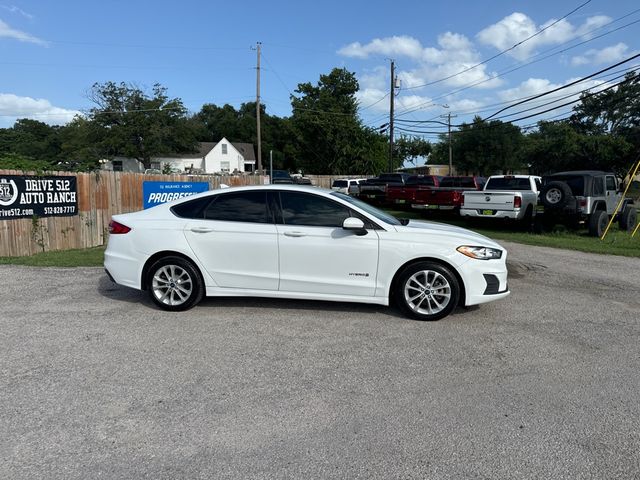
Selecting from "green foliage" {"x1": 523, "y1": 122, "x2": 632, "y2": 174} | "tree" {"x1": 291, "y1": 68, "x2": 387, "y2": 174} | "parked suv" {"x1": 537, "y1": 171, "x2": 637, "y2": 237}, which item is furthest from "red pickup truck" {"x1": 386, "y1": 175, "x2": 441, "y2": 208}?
"tree" {"x1": 291, "y1": 68, "x2": 387, "y2": 174}

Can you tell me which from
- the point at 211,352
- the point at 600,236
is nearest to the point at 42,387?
the point at 211,352

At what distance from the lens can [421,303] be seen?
5320mm

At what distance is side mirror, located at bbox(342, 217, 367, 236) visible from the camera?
523 cm

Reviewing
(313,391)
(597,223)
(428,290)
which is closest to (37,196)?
(428,290)

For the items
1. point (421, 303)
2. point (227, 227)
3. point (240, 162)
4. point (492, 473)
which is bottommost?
point (492, 473)

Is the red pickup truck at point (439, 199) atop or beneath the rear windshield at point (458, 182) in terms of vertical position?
beneath

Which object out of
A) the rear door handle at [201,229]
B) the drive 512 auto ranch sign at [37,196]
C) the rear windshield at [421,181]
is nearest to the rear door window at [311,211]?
the rear door handle at [201,229]

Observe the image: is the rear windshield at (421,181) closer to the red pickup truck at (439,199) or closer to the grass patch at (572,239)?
the red pickup truck at (439,199)

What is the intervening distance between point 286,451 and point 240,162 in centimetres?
6825

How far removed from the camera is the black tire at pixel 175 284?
561 centimetres

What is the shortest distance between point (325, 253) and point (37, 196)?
813 centimetres

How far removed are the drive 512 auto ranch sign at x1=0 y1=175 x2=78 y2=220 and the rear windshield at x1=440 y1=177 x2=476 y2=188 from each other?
16.0 m

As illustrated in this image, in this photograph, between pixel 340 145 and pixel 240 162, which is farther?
pixel 240 162

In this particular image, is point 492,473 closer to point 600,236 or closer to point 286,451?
point 286,451
